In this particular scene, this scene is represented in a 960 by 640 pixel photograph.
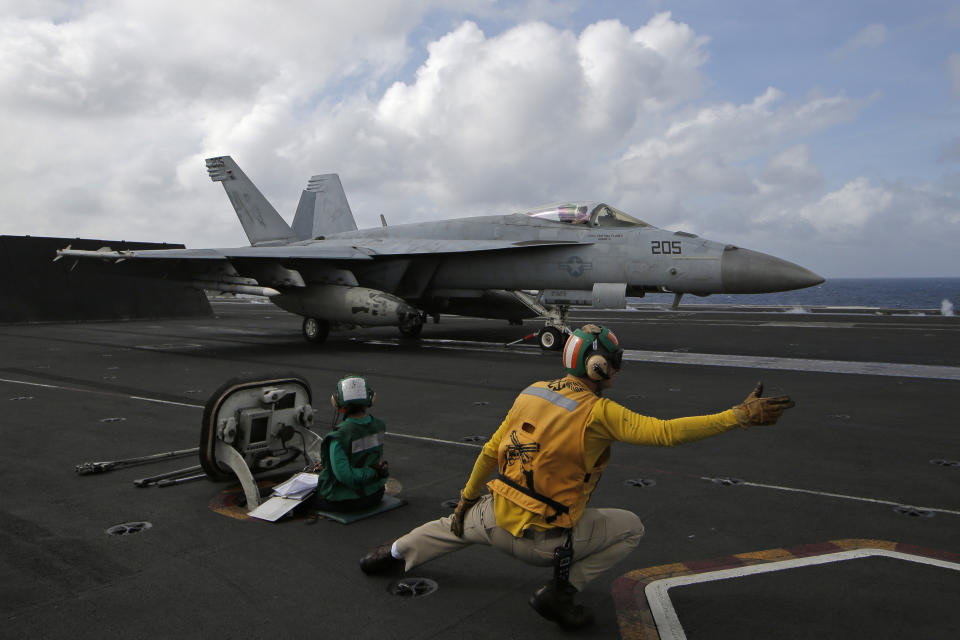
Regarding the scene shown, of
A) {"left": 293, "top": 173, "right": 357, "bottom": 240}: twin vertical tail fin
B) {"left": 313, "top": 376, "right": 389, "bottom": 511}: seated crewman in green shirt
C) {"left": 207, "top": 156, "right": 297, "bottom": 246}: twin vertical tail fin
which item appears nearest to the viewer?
{"left": 313, "top": 376, "right": 389, "bottom": 511}: seated crewman in green shirt

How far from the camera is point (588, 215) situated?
13.8 metres

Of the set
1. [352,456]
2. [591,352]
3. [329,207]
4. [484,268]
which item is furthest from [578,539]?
[329,207]

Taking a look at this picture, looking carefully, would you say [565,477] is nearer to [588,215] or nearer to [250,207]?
[588,215]

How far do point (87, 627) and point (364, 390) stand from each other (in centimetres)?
198

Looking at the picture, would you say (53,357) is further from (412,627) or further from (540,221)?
(412,627)

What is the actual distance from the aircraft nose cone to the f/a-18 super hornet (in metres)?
0.02

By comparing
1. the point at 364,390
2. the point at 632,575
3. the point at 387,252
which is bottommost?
the point at 632,575

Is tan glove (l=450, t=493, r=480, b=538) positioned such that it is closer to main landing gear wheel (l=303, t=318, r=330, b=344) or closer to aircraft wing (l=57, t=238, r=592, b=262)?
aircraft wing (l=57, t=238, r=592, b=262)

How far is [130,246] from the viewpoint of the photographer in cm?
2789

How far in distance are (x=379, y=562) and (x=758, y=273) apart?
1014 cm

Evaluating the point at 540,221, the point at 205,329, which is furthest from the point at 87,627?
the point at 205,329

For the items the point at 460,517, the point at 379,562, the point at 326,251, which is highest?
the point at 326,251

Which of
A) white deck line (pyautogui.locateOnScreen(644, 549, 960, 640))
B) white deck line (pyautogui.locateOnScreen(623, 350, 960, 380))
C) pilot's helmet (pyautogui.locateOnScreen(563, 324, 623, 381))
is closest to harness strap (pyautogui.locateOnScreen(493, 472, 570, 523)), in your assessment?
pilot's helmet (pyautogui.locateOnScreen(563, 324, 623, 381))

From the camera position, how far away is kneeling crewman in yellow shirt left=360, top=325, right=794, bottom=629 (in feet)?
9.71
